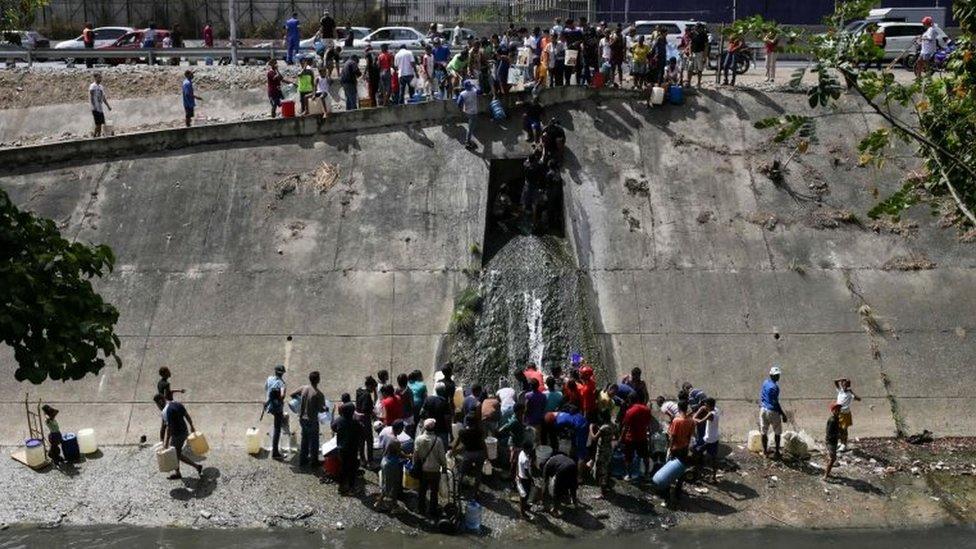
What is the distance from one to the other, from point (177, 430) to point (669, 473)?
6.97m

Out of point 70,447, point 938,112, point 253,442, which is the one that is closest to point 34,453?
point 70,447

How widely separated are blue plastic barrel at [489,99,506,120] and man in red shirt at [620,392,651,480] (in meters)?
8.66

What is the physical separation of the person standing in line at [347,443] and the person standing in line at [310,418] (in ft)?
1.87

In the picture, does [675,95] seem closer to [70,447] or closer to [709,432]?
[709,432]

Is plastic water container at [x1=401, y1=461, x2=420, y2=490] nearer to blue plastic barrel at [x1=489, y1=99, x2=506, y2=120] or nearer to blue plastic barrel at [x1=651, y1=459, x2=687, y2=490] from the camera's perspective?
blue plastic barrel at [x1=651, y1=459, x2=687, y2=490]

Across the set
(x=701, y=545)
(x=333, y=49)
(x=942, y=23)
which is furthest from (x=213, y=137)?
(x=942, y=23)

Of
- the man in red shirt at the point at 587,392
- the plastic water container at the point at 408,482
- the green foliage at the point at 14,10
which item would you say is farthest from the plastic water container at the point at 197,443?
the green foliage at the point at 14,10

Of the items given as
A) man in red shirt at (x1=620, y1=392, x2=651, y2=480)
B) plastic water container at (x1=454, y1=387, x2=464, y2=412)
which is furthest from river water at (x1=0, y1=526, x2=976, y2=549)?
plastic water container at (x1=454, y1=387, x2=464, y2=412)

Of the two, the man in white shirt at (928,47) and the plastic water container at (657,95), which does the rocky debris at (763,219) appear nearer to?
the plastic water container at (657,95)

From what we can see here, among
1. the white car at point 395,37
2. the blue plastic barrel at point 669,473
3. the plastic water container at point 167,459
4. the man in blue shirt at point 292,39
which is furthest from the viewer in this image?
the white car at point 395,37

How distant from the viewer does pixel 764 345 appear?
58.8ft

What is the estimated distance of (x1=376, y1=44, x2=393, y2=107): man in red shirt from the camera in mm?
22469

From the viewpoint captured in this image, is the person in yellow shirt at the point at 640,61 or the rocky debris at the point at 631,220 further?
the person in yellow shirt at the point at 640,61

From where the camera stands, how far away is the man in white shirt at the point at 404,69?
2248 cm
